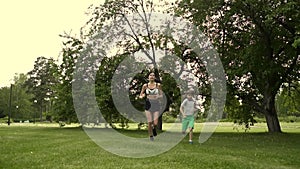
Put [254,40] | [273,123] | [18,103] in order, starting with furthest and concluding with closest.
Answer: [18,103] → [273,123] → [254,40]

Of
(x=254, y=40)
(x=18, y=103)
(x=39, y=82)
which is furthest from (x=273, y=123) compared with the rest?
(x=39, y=82)

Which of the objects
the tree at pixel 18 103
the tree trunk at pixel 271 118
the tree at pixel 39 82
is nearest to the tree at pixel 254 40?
the tree trunk at pixel 271 118

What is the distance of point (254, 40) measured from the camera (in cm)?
2281

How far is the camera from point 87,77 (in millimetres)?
31672

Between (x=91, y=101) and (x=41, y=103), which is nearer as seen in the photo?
(x=91, y=101)

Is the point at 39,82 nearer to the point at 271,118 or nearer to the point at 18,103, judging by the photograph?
the point at 18,103

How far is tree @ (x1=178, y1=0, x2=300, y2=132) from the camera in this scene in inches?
780

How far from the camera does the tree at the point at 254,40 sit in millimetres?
19812

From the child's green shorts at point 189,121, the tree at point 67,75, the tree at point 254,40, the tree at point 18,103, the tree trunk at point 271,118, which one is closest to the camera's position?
the child's green shorts at point 189,121

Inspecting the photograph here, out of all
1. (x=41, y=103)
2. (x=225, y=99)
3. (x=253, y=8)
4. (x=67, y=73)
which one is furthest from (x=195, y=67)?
(x=41, y=103)

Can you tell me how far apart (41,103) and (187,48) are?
83723 mm

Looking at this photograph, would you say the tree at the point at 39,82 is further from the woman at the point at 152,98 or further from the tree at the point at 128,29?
the woman at the point at 152,98

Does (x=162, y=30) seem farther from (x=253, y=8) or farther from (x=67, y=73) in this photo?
(x=253, y=8)

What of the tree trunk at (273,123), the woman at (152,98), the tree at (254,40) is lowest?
the tree trunk at (273,123)
